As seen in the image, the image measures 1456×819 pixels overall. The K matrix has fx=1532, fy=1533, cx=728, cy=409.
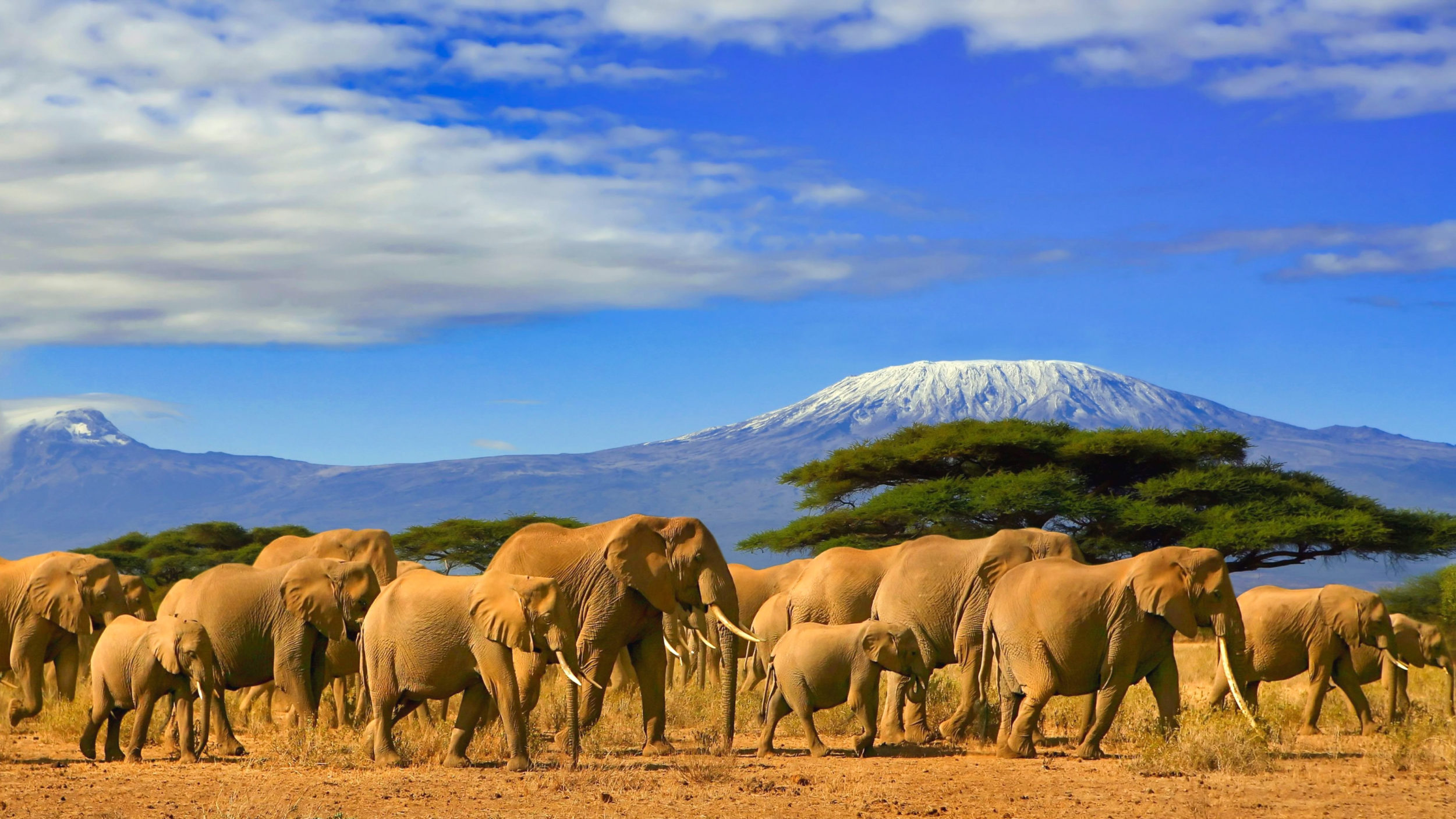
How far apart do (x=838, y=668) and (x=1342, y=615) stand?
6.58 meters

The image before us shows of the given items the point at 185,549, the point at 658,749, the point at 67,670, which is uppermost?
the point at 185,549

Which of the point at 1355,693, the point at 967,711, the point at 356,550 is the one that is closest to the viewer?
the point at 967,711

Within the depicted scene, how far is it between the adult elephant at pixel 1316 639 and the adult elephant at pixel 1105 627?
3.24 meters

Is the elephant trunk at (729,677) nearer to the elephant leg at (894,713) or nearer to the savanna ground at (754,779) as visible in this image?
the savanna ground at (754,779)

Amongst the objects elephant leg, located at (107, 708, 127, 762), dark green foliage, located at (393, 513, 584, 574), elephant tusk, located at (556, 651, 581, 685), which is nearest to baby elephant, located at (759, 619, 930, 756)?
elephant tusk, located at (556, 651, 581, 685)

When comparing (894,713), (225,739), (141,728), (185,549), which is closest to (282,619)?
(225,739)

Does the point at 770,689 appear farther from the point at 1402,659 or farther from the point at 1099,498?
the point at 1099,498

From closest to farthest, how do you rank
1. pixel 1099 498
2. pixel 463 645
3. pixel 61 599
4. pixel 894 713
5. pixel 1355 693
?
pixel 463 645 → pixel 894 713 → pixel 61 599 → pixel 1355 693 → pixel 1099 498

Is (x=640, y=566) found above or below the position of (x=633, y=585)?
above

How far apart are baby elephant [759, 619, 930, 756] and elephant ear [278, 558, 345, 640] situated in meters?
4.35

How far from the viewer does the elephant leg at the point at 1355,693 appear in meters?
17.3

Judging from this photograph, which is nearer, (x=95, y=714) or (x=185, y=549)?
(x=95, y=714)

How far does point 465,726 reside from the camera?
1359 centimetres

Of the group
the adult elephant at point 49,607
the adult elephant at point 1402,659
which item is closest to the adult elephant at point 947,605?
the adult elephant at point 1402,659
